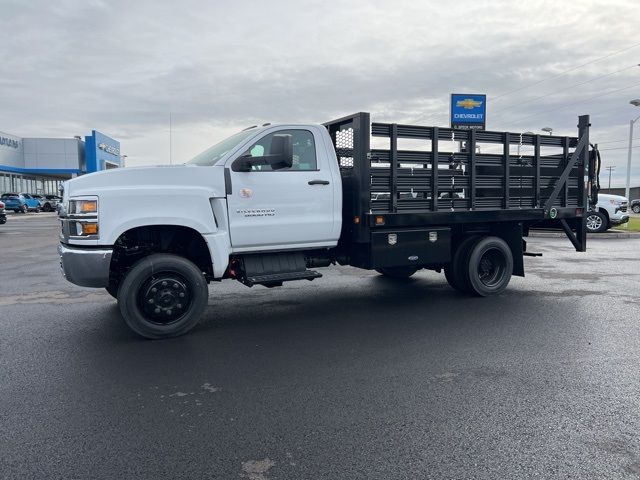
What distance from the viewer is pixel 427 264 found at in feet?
25.1

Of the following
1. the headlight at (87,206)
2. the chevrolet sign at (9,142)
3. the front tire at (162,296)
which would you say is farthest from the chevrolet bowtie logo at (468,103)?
the chevrolet sign at (9,142)

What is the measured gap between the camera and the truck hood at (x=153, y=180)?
5.40 metres

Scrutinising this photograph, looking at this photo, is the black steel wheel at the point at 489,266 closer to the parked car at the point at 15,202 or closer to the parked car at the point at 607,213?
the parked car at the point at 607,213

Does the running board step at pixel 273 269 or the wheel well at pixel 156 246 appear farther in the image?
the running board step at pixel 273 269

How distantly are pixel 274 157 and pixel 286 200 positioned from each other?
56cm

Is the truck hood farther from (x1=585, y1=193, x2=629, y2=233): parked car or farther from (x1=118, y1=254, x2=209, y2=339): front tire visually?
(x1=585, y1=193, x2=629, y2=233): parked car

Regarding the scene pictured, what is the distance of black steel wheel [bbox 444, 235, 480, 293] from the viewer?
26.0 feet

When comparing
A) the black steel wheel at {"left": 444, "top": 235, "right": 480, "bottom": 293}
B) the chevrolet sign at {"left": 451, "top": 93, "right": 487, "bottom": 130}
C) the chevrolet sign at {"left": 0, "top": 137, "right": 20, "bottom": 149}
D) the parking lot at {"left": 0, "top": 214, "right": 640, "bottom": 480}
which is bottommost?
the parking lot at {"left": 0, "top": 214, "right": 640, "bottom": 480}

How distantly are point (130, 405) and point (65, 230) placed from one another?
2552 millimetres

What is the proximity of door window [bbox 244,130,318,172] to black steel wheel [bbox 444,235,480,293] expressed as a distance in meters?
2.89

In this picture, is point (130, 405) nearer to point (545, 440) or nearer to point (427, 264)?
point (545, 440)

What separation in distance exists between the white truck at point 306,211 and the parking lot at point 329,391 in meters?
0.66

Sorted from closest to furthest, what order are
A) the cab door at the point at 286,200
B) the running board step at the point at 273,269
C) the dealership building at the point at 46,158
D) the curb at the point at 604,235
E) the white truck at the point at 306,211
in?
the white truck at the point at 306,211 < the cab door at the point at 286,200 < the running board step at the point at 273,269 < the curb at the point at 604,235 < the dealership building at the point at 46,158

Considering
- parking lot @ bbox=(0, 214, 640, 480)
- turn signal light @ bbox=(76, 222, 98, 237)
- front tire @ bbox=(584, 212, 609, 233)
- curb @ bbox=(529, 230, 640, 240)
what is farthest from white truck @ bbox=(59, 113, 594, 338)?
front tire @ bbox=(584, 212, 609, 233)
